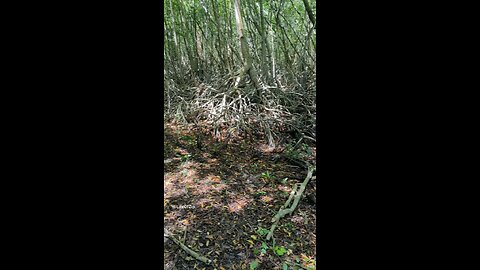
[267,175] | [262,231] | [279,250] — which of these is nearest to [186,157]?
[267,175]

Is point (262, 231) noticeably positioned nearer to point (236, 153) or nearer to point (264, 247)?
point (264, 247)

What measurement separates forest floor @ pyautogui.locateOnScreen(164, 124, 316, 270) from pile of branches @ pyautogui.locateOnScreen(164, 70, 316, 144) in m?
0.46

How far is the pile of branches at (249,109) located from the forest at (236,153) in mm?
21

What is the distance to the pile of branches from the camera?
587 centimetres

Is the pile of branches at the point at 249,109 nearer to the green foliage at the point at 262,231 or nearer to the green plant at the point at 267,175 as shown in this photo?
the green plant at the point at 267,175

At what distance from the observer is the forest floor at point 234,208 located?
287 cm

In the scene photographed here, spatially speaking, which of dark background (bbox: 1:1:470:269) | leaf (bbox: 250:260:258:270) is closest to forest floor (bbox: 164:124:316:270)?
leaf (bbox: 250:260:258:270)

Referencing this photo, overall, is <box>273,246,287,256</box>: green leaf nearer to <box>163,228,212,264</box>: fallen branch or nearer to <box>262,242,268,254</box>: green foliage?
<box>262,242,268,254</box>: green foliage
